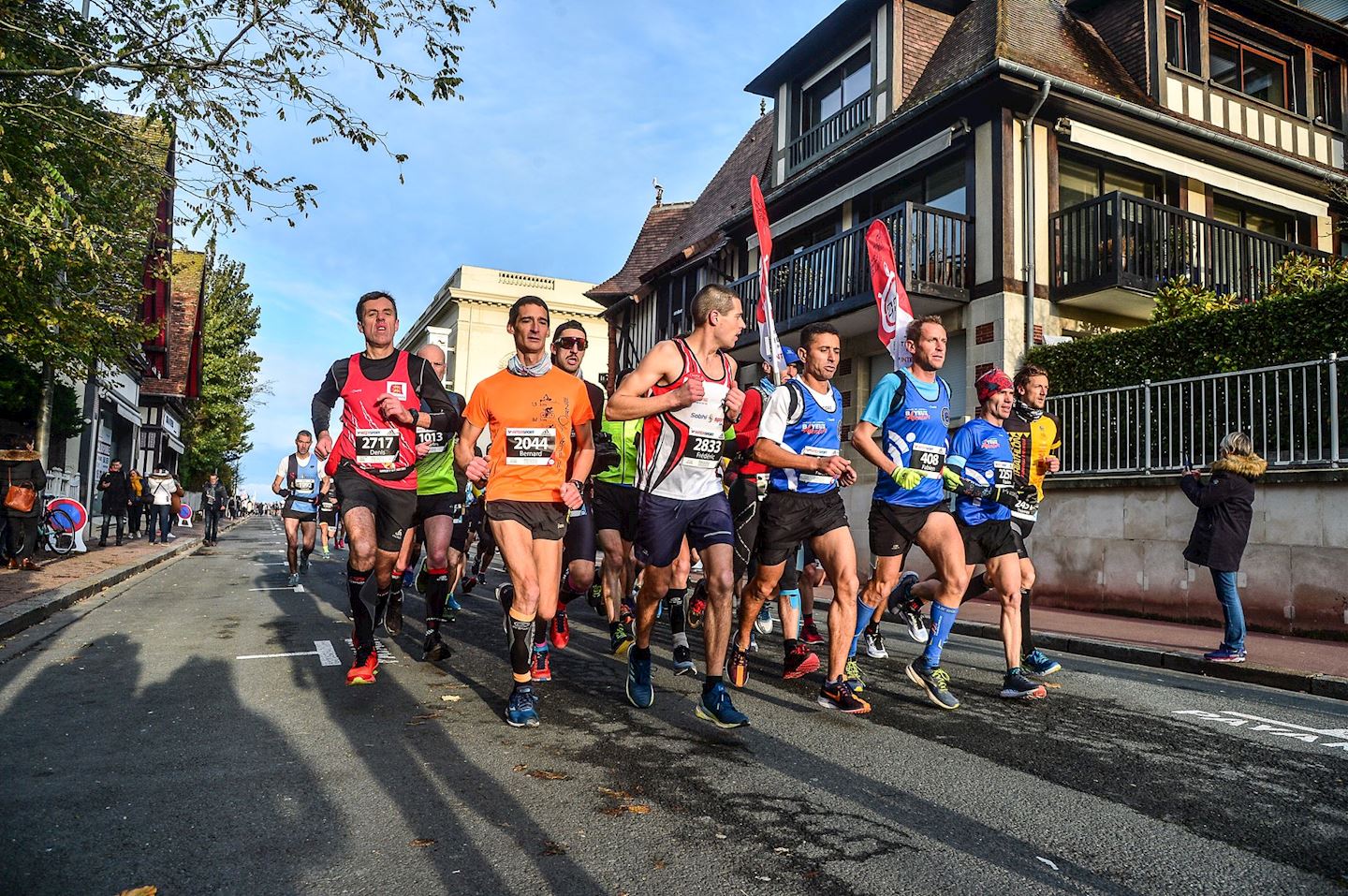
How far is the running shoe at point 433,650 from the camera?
6.30 metres

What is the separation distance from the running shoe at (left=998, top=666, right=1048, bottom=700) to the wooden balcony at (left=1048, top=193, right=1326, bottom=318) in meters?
10.4

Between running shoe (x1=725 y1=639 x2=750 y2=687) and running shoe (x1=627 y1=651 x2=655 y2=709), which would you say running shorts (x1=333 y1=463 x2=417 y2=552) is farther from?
running shoe (x1=725 y1=639 x2=750 y2=687)

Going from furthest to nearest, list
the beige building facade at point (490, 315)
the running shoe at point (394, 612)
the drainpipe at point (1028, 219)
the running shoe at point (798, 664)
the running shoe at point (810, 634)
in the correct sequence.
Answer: the beige building facade at point (490, 315)
the drainpipe at point (1028, 219)
the running shoe at point (810, 634)
the running shoe at point (394, 612)
the running shoe at point (798, 664)

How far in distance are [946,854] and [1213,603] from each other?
907 cm

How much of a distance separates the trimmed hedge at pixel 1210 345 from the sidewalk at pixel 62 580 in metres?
12.5

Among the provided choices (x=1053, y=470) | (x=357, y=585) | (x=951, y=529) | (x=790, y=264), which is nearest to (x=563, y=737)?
(x=357, y=585)

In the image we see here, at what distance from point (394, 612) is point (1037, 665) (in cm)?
454

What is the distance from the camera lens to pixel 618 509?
24.2ft

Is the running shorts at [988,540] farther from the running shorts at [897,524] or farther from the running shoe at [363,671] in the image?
the running shoe at [363,671]

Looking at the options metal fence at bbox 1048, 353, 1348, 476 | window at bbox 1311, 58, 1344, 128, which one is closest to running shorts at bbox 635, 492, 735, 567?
metal fence at bbox 1048, 353, 1348, 476

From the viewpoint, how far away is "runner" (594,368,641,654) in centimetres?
728

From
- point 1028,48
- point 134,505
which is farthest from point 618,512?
point 134,505

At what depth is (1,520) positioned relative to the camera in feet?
42.0

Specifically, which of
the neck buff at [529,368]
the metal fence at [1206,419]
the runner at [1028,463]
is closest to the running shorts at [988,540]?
the runner at [1028,463]
